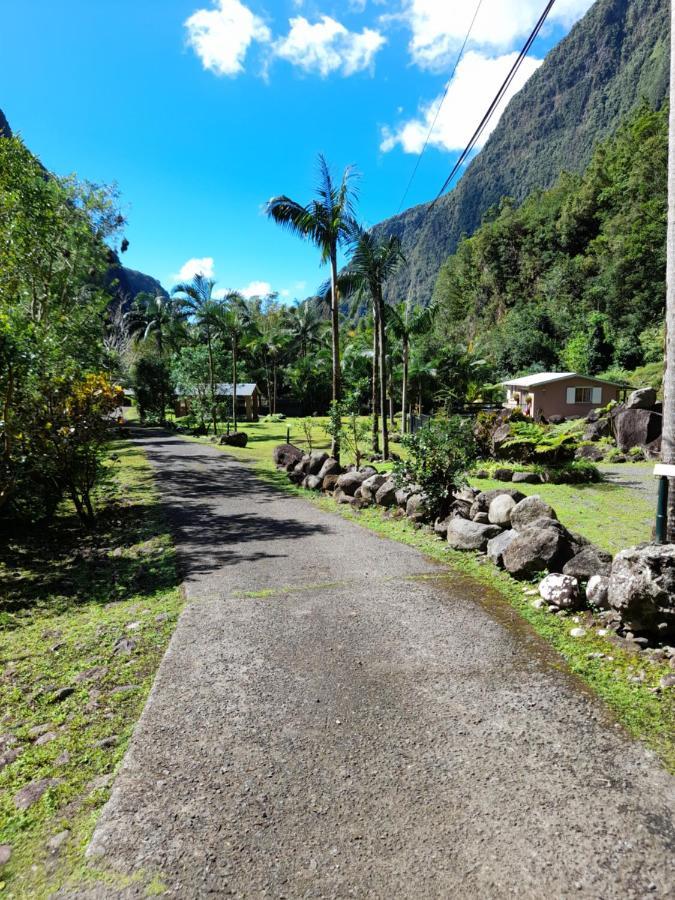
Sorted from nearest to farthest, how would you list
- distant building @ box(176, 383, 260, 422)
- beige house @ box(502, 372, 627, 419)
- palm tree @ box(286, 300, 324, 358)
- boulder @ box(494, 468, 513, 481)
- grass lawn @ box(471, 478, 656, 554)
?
1. grass lawn @ box(471, 478, 656, 554)
2. boulder @ box(494, 468, 513, 481)
3. beige house @ box(502, 372, 627, 419)
4. distant building @ box(176, 383, 260, 422)
5. palm tree @ box(286, 300, 324, 358)

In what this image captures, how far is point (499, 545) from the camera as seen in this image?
6.34 m

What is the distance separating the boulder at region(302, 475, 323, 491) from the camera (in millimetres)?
11961

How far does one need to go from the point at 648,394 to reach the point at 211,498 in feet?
51.7

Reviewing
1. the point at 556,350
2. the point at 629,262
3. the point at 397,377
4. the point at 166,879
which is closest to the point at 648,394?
the point at 397,377

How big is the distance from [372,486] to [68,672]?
6626 millimetres

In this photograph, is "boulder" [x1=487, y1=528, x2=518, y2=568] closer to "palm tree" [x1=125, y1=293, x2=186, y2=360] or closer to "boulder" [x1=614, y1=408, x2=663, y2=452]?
"boulder" [x1=614, y1=408, x2=663, y2=452]

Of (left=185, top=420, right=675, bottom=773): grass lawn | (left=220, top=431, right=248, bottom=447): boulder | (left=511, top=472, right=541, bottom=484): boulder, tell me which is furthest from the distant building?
(left=185, top=420, right=675, bottom=773): grass lawn

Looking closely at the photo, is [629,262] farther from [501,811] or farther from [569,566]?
[501,811]

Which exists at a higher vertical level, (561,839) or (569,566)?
(569,566)

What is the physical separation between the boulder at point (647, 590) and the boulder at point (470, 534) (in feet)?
8.00

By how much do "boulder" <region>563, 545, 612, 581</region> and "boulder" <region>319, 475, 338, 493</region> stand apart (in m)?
6.67

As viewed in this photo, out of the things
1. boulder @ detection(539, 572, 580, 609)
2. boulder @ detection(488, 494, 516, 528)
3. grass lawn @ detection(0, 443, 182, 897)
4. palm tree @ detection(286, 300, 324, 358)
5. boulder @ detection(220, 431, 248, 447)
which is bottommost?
grass lawn @ detection(0, 443, 182, 897)

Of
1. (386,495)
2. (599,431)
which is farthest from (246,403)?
(386,495)

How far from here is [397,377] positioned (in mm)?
34469
